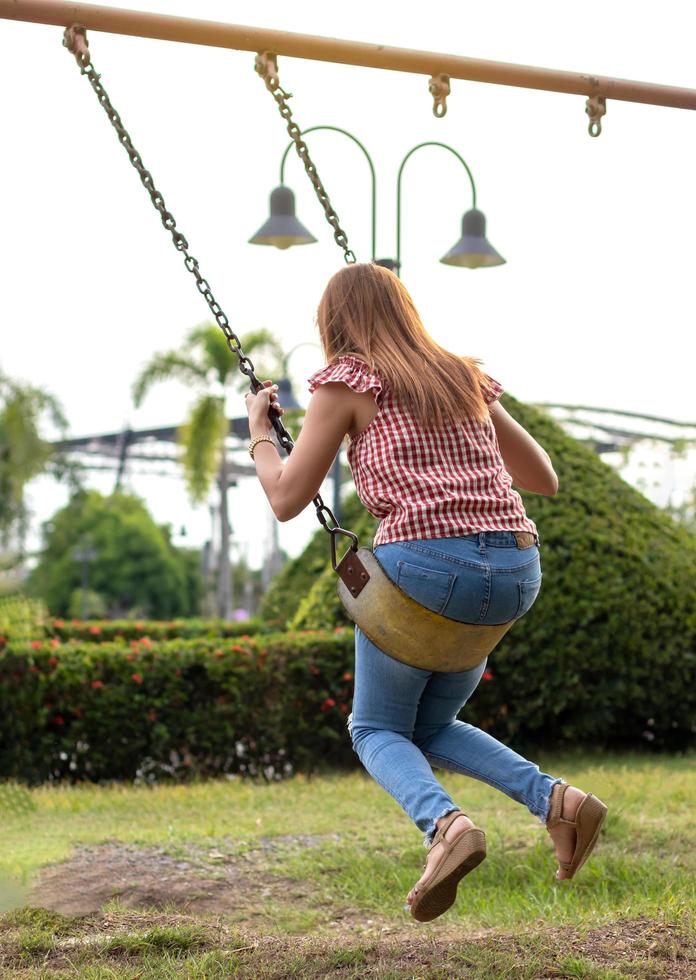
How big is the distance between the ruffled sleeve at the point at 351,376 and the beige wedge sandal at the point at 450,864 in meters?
→ 1.15

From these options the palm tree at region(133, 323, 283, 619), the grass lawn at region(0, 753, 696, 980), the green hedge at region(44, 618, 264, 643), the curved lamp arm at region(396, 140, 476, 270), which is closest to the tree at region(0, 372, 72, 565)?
the palm tree at region(133, 323, 283, 619)

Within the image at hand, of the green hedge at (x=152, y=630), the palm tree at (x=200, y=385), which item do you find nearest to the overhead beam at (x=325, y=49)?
the green hedge at (x=152, y=630)

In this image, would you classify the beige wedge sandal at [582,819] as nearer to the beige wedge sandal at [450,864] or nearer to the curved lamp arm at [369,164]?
the beige wedge sandal at [450,864]

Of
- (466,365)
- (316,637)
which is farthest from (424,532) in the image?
(316,637)

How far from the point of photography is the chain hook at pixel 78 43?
435 cm

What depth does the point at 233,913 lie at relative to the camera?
4.97 metres

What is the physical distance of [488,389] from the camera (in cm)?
372

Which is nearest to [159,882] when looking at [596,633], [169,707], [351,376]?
[351,376]

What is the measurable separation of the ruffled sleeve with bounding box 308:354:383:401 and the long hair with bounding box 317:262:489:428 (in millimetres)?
29

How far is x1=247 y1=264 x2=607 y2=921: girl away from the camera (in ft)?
11.0

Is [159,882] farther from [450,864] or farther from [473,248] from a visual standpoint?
[473,248]

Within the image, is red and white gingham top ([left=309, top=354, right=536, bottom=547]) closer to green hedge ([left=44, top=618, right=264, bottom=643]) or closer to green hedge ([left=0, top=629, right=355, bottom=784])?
green hedge ([left=0, top=629, right=355, bottom=784])

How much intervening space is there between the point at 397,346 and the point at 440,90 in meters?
1.63

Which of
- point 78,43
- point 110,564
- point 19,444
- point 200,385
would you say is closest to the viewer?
point 78,43
